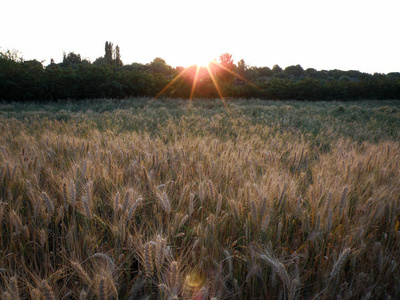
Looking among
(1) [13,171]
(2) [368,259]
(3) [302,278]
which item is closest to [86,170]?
(1) [13,171]

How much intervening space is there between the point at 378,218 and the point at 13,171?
7.24 ft

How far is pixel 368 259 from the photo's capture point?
1168 millimetres

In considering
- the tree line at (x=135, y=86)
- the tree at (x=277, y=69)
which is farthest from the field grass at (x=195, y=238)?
the tree at (x=277, y=69)

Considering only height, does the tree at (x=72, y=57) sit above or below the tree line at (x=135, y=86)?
above

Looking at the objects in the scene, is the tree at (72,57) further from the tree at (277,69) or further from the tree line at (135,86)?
the tree at (277,69)

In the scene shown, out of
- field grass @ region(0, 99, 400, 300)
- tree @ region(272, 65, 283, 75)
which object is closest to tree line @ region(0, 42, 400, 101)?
field grass @ region(0, 99, 400, 300)

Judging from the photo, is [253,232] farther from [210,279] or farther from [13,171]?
[13,171]

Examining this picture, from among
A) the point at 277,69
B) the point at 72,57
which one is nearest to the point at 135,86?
the point at 72,57

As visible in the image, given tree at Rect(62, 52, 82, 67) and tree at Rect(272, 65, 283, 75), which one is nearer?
tree at Rect(62, 52, 82, 67)

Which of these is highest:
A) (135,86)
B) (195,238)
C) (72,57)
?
(72,57)

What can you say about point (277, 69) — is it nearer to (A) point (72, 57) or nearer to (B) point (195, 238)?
(A) point (72, 57)

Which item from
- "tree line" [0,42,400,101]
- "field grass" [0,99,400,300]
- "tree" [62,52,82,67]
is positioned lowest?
"field grass" [0,99,400,300]

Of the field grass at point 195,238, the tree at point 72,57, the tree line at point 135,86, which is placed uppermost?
the tree at point 72,57

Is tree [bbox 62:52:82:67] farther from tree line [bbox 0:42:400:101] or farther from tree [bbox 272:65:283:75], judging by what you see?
tree [bbox 272:65:283:75]
